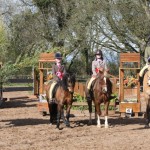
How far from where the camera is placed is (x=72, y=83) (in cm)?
1223

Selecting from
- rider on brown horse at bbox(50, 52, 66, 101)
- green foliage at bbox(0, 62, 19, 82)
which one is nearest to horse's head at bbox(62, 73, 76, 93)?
rider on brown horse at bbox(50, 52, 66, 101)

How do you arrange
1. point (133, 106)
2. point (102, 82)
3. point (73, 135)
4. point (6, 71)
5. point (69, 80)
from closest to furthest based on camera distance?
point (73, 135)
point (69, 80)
point (102, 82)
point (133, 106)
point (6, 71)

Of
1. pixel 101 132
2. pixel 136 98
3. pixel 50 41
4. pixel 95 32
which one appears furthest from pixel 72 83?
pixel 50 41

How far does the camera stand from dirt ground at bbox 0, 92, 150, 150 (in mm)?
9352

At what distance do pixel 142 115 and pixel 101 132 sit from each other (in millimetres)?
3446

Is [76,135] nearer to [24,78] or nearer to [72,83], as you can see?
[72,83]

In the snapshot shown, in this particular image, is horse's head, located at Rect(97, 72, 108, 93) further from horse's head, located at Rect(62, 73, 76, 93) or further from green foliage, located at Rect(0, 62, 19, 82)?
green foliage, located at Rect(0, 62, 19, 82)

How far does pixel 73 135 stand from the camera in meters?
11.0

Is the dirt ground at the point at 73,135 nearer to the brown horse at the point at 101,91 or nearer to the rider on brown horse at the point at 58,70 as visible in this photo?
the brown horse at the point at 101,91

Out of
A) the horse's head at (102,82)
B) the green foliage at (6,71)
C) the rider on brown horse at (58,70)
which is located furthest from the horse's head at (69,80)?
the green foliage at (6,71)

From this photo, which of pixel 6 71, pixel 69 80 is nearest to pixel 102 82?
pixel 69 80

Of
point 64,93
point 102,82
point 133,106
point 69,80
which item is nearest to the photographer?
point 69,80

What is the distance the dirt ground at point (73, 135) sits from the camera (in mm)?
9352

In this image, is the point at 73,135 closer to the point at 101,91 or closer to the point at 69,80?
the point at 69,80
